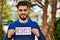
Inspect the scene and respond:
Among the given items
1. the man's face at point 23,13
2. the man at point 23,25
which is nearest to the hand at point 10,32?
the man at point 23,25

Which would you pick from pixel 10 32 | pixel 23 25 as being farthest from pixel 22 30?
pixel 10 32

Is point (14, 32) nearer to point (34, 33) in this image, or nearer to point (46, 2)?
point (34, 33)

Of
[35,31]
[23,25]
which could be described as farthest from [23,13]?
[35,31]

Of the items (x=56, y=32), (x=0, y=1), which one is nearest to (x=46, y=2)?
(x=0, y=1)

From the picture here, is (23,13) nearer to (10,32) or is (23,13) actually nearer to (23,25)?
(23,25)

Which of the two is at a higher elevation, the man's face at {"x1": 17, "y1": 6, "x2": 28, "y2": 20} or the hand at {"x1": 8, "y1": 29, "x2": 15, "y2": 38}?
the man's face at {"x1": 17, "y1": 6, "x2": 28, "y2": 20}

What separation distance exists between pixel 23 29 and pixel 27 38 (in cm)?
14

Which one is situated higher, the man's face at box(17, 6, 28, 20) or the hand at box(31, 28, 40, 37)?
the man's face at box(17, 6, 28, 20)

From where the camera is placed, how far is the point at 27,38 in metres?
3.09

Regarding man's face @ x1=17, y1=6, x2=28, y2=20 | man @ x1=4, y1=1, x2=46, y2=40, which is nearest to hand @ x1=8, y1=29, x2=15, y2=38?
man @ x1=4, y1=1, x2=46, y2=40

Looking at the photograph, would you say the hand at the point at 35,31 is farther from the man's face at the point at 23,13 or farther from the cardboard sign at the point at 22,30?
the man's face at the point at 23,13

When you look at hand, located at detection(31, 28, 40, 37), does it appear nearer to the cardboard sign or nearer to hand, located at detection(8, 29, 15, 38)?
the cardboard sign

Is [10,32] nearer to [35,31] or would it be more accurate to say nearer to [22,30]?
[22,30]

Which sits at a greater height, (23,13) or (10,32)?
(23,13)
